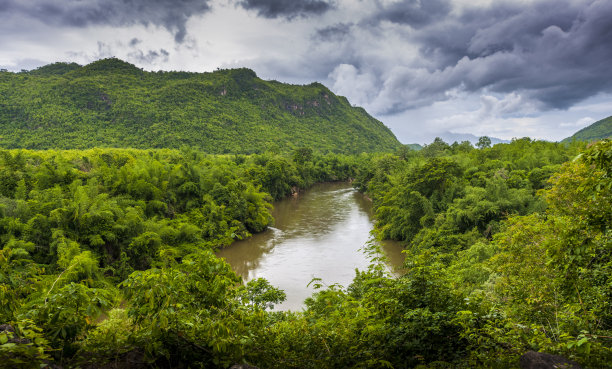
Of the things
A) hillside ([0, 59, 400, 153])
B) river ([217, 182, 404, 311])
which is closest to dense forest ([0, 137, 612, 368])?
river ([217, 182, 404, 311])

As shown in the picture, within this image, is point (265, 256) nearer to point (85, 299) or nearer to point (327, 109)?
point (85, 299)

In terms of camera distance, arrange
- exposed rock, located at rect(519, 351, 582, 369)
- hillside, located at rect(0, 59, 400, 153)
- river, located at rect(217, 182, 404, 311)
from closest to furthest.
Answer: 1. exposed rock, located at rect(519, 351, 582, 369)
2. river, located at rect(217, 182, 404, 311)
3. hillside, located at rect(0, 59, 400, 153)

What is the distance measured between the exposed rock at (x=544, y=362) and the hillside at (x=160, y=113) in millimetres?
68811

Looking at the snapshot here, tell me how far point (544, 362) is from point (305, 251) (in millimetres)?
20235

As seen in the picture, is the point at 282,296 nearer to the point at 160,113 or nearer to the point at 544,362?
the point at 544,362

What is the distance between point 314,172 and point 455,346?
59.6m

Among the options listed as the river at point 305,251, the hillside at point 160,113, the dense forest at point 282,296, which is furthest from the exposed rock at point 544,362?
the hillside at point 160,113

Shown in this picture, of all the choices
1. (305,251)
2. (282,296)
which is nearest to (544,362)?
(282,296)

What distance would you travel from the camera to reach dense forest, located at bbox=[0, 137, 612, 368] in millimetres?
3068

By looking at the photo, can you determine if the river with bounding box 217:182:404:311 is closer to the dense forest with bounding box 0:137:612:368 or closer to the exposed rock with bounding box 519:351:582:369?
the dense forest with bounding box 0:137:612:368

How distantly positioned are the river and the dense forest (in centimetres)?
372

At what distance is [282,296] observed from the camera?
38.9 feet

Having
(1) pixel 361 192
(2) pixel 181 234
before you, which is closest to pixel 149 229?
(2) pixel 181 234

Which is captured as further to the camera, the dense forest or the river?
the river
